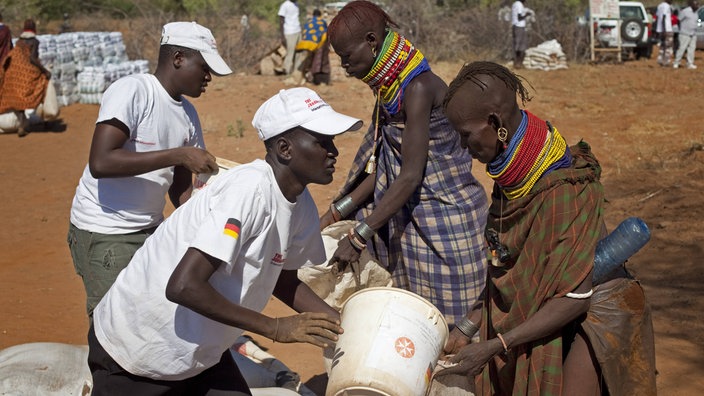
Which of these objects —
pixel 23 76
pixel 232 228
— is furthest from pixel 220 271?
pixel 23 76

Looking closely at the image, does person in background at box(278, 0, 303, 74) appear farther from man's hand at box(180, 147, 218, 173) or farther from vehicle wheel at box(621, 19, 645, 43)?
man's hand at box(180, 147, 218, 173)

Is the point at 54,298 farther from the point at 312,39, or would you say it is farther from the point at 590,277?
the point at 312,39

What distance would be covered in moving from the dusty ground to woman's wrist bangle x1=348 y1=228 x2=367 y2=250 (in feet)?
4.26

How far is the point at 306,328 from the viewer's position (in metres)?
2.46

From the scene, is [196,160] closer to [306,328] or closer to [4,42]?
[306,328]

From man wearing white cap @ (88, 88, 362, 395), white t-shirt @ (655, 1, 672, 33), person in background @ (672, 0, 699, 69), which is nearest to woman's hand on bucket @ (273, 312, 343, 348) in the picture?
man wearing white cap @ (88, 88, 362, 395)

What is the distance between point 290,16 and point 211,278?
1354 centimetres

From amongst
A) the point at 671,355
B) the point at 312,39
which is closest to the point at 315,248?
the point at 671,355

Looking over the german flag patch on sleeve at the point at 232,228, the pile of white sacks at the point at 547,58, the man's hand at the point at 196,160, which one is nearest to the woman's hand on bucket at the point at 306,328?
the german flag patch on sleeve at the point at 232,228

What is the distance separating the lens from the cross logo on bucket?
2625mm

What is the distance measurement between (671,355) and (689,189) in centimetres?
363

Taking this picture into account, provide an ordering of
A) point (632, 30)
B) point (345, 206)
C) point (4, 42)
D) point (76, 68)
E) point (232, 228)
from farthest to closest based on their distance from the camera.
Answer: point (632, 30)
point (76, 68)
point (4, 42)
point (345, 206)
point (232, 228)

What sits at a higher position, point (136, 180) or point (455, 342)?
point (136, 180)

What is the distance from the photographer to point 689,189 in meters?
8.02
